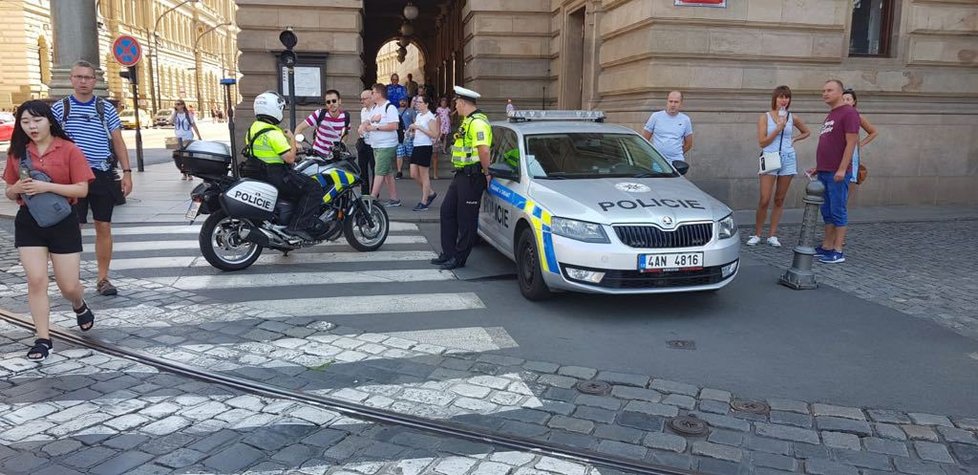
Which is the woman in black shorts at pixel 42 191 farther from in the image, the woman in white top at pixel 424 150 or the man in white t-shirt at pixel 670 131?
the woman in white top at pixel 424 150

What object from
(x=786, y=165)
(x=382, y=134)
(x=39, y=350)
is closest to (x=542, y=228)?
(x=39, y=350)

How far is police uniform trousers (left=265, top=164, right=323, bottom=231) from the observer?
7664 millimetres

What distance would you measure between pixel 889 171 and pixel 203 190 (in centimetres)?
1127

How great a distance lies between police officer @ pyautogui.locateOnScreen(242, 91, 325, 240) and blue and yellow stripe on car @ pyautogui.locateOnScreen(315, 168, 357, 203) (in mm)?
186

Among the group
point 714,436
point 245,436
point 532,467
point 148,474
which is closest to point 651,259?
point 714,436

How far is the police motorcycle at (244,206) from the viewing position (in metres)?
7.32

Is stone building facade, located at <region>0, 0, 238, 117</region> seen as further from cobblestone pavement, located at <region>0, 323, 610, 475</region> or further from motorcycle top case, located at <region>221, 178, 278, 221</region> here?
Answer: cobblestone pavement, located at <region>0, 323, 610, 475</region>

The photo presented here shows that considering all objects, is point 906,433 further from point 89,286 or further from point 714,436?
point 89,286

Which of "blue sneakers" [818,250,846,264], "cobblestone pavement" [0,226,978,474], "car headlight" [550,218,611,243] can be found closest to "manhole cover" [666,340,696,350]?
"cobblestone pavement" [0,226,978,474]

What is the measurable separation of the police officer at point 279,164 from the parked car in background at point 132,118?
146 feet

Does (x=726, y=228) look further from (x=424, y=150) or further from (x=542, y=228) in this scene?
(x=424, y=150)

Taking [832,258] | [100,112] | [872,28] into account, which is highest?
[872,28]

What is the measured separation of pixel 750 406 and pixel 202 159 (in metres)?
5.58

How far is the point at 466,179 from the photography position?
301 inches
